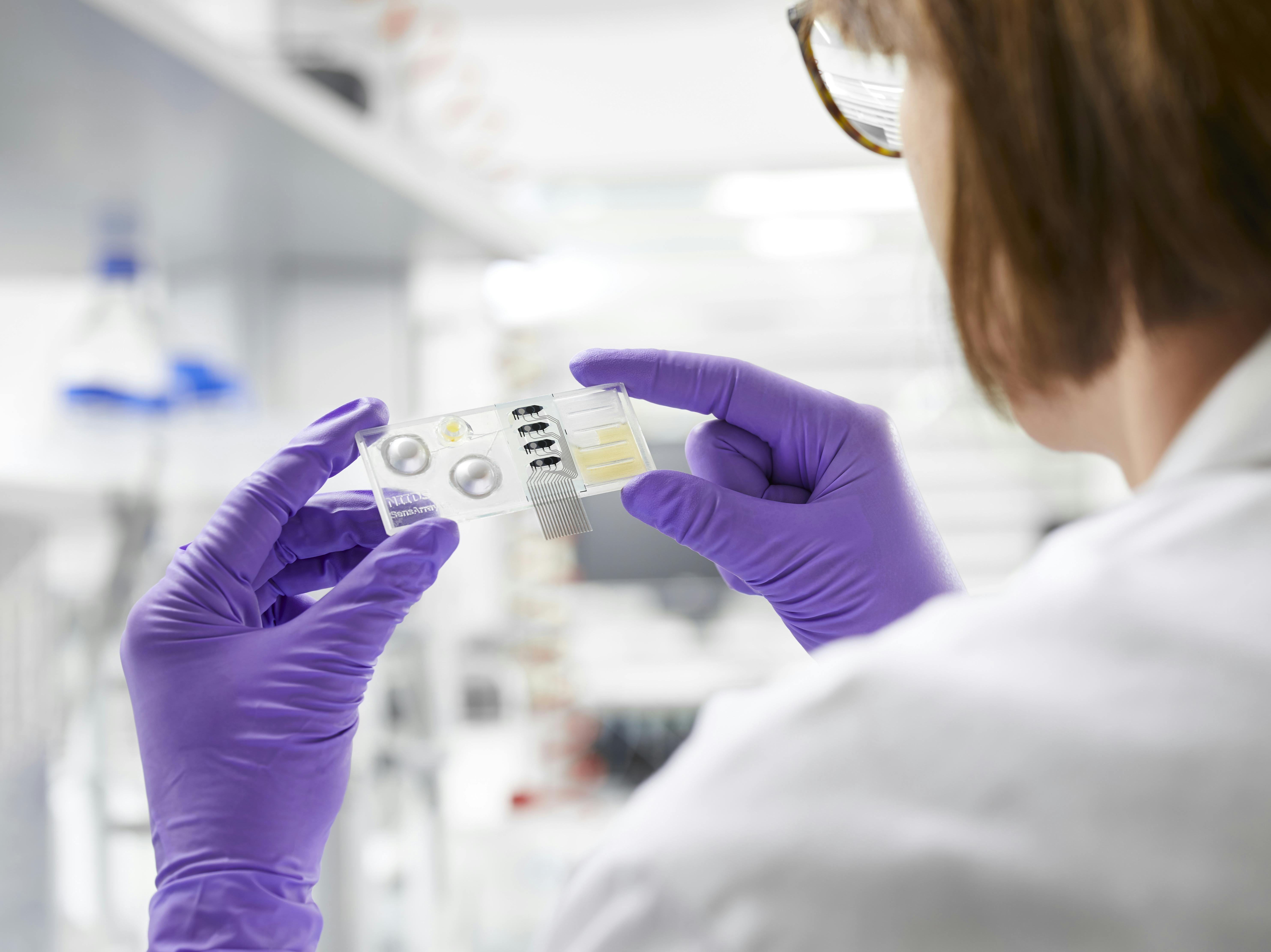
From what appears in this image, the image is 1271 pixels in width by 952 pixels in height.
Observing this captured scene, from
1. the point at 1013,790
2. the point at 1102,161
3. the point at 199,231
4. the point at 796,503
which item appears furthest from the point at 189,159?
the point at 1013,790

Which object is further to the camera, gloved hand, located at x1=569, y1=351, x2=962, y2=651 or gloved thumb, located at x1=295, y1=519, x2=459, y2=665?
gloved hand, located at x1=569, y1=351, x2=962, y2=651

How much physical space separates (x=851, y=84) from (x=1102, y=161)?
1.17ft

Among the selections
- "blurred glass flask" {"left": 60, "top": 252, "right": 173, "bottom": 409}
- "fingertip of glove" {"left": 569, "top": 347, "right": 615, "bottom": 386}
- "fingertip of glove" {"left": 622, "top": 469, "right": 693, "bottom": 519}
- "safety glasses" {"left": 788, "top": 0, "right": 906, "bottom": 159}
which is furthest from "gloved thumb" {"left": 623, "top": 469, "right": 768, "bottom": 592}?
"blurred glass flask" {"left": 60, "top": 252, "right": 173, "bottom": 409}

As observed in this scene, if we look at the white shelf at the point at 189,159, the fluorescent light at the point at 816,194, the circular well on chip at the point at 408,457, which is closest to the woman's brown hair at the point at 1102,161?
the circular well on chip at the point at 408,457

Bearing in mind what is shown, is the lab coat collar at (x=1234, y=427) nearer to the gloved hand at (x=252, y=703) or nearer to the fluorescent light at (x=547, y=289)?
the gloved hand at (x=252, y=703)

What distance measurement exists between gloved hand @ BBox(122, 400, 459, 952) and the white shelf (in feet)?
1.30

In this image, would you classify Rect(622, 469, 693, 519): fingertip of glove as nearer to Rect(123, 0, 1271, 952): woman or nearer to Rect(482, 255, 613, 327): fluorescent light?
Rect(123, 0, 1271, 952): woman

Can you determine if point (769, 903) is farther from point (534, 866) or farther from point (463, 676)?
point (463, 676)

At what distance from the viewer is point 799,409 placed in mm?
954

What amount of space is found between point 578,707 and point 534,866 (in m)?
1.83

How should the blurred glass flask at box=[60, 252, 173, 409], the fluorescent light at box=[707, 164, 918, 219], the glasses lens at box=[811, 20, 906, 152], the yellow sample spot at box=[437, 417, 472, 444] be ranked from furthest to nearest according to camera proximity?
1. the fluorescent light at box=[707, 164, 918, 219]
2. the blurred glass flask at box=[60, 252, 173, 409]
3. the yellow sample spot at box=[437, 417, 472, 444]
4. the glasses lens at box=[811, 20, 906, 152]

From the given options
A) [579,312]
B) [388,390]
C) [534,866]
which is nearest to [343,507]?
[388,390]

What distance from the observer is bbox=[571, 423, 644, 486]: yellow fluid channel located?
84cm

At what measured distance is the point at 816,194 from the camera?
440 cm
